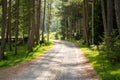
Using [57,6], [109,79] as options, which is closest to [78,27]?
[57,6]

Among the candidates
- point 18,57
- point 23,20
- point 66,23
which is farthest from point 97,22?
point 66,23

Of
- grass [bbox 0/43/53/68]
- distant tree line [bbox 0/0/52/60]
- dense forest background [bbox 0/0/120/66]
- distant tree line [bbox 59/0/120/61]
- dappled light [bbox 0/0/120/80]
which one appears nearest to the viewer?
dappled light [bbox 0/0/120/80]

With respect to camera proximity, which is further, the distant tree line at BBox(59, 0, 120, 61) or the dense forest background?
the dense forest background

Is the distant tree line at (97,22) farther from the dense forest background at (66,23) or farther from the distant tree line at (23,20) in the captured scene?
the distant tree line at (23,20)

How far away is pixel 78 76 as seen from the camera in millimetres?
16125

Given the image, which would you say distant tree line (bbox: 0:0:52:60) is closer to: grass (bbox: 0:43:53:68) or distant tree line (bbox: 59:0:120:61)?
grass (bbox: 0:43:53:68)

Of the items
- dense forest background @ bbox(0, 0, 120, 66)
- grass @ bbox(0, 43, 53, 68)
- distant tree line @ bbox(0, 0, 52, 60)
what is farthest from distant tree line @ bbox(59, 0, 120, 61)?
distant tree line @ bbox(0, 0, 52, 60)

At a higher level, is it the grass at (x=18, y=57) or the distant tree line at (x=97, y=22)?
the distant tree line at (x=97, y=22)

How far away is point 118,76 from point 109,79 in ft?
2.56

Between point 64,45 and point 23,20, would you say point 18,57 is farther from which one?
point 23,20

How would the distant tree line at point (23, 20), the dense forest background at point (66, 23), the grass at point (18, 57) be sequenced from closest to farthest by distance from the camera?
the grass at point (18, 57)
the dense forest background at point (66, 23)
the distant tree line at point (23, 20)

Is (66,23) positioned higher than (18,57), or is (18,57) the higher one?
(66,23)

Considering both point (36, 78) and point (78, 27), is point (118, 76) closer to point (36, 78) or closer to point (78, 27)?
point (36, 78)

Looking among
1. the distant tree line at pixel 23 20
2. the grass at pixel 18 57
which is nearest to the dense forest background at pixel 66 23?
the distant tree line at pixel 23 20
